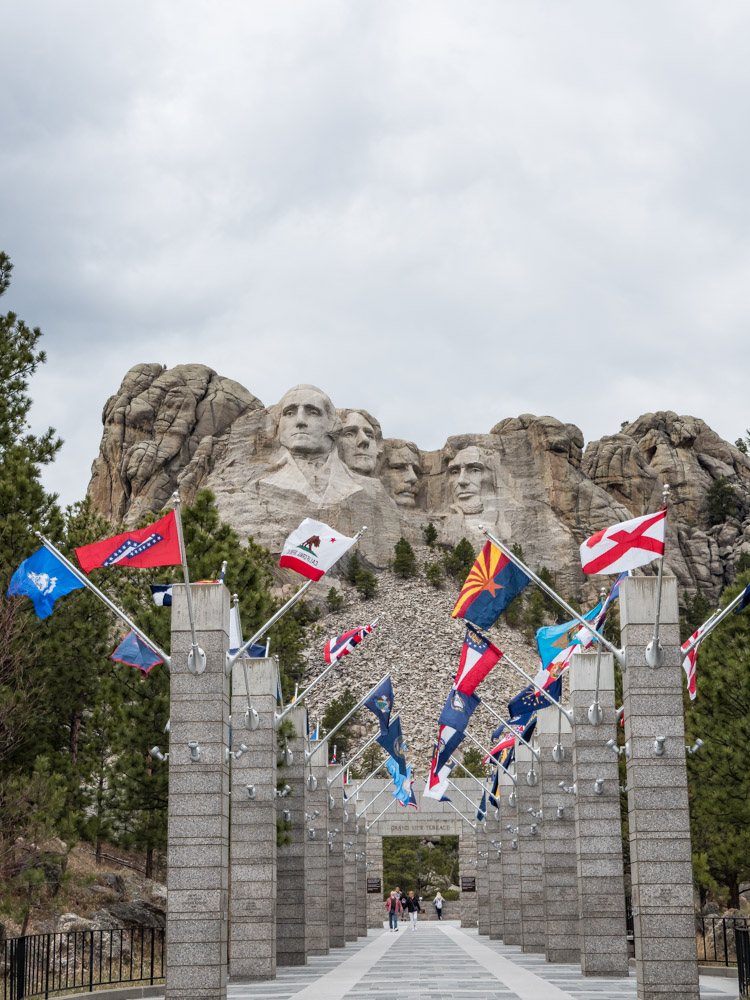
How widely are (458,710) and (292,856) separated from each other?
16.8 ft

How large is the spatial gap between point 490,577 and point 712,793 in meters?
7.79

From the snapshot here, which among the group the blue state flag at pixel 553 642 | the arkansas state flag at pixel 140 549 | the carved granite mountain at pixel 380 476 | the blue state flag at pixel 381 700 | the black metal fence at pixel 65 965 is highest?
the carved granite mountain at pixel 380 476

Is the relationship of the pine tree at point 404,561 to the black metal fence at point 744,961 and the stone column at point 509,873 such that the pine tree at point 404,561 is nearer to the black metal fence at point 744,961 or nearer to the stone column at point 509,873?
the stone column at point 509,873

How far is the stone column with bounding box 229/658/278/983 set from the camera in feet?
69.9

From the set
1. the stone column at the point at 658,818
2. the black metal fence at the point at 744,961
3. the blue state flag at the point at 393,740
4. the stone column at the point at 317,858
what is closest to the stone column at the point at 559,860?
the blue state flag at the point at 393,740

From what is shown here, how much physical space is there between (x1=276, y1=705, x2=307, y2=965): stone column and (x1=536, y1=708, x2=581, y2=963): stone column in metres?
5.01

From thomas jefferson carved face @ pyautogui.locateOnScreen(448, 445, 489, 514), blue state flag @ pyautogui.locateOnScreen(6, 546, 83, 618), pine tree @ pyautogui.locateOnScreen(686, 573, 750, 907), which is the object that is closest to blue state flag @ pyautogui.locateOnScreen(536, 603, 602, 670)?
pine tree @ pyautogui.locateOnScreen(686, 573, 750, 907)

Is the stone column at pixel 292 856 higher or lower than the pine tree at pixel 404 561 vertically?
lower

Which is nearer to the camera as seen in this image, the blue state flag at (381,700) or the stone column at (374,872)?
the blue state flag at (381,700)

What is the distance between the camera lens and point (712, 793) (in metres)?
23.8

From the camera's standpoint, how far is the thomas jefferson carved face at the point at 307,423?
9388cm

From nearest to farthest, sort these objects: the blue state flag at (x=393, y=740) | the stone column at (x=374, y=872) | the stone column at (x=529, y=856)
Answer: the stone column at (x=529, y=856), the blue state flag at (x=393, y=740), the stone column at (x=374, y=872)

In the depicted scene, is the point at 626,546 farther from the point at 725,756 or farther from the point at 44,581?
the point at 725,756

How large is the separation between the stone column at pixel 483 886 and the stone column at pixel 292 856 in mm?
15810
